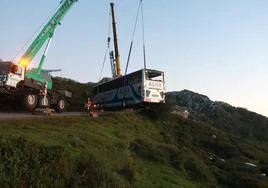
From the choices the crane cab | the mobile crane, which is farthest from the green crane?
the crane cab

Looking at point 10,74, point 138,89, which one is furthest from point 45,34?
point 138,89

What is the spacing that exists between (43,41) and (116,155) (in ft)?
59.9

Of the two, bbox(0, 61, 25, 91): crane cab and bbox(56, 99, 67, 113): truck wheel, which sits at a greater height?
bbox(0, 61, 25, 91): crane cab

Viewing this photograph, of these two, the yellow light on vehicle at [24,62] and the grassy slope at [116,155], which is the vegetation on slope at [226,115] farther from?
the yellow light on vehicle at [24,62]

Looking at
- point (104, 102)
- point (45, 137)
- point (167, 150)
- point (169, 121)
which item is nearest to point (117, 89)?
point (104, 102)

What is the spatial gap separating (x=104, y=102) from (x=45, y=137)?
23722 mm

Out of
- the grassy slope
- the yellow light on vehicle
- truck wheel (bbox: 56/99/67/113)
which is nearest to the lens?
the grassy slope

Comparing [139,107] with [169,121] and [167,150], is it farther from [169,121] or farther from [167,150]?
[167,150]

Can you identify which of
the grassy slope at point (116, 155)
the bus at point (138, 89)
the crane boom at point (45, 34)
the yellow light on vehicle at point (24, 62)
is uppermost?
the crane boom at point (45, 34)

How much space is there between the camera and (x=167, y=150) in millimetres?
19359

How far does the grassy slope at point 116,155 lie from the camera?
9.48m

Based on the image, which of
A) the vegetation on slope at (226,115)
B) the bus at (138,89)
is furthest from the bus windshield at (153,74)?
the vegetation on slope at (226,115)

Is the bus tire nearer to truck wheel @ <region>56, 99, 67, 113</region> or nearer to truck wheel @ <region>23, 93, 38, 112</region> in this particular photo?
truck wheel @ <region>56, 99, 67, 113</region>

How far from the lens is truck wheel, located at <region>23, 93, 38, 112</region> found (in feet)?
80.8
